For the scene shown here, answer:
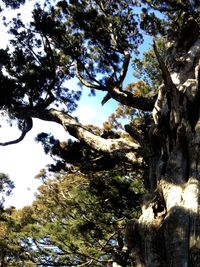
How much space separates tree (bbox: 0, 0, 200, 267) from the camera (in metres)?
3.64

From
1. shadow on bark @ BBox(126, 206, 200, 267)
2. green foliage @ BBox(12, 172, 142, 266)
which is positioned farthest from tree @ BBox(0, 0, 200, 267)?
green foliage @ BBox(12, 172, 142, 266)

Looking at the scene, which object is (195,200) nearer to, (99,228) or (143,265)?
(143,265)

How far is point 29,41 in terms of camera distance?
23.5 ft

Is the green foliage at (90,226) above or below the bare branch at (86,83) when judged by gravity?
below

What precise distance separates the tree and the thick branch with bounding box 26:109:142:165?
15 mm

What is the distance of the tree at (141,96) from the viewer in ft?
11.9

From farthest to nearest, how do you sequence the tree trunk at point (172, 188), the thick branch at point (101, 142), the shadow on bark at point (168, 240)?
the thick branch at point (101, 142) < the tree trunk at point (172, 188) < the shadow on bark at point (168, 240)

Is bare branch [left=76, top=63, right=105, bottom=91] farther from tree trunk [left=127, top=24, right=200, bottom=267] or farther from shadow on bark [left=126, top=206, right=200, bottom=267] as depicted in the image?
shadow on bark [left=126, top=206, right=200, bottom=267]

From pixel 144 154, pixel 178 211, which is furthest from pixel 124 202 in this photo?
pixel 178 211

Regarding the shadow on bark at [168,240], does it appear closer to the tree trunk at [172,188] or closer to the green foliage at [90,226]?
the tree trunk at [172,188]

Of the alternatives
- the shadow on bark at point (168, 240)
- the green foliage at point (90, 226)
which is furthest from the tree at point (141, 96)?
the green foliage at point (90, 226)

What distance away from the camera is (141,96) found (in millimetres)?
6648

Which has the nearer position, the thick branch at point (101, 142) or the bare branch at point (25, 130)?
the thick branch at point (101, 142)

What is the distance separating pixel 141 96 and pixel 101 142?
4.70 ft
